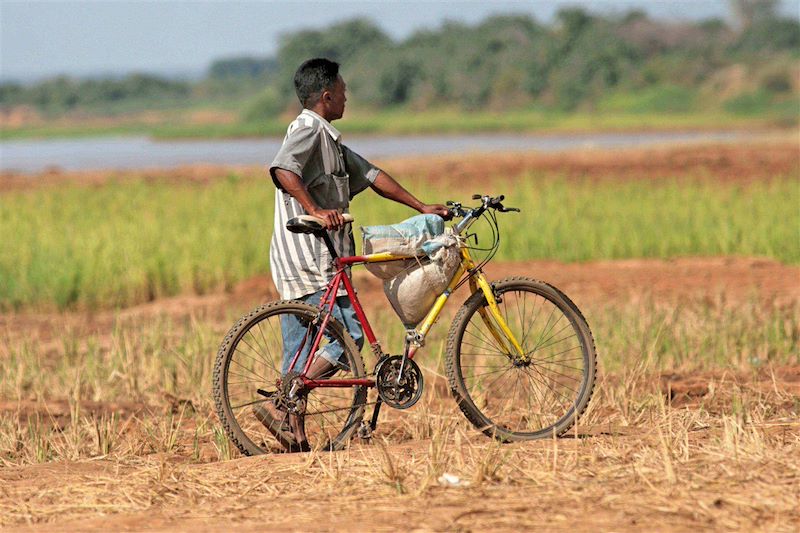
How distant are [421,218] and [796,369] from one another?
2.73 m

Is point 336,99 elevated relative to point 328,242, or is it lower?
elevated

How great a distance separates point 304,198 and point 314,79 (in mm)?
513

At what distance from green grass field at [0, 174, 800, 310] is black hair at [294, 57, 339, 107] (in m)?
5.94

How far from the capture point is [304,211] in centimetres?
523

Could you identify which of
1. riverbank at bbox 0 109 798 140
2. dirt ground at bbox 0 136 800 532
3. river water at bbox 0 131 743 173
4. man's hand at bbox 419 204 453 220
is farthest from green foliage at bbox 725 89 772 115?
man's hand at bbox 419 204 453 220

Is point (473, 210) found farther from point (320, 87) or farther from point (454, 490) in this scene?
point (454, 490)

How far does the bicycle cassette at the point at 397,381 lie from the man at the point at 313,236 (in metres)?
0.19

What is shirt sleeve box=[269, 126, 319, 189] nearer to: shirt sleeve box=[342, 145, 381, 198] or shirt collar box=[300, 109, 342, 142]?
shirt collar box=[300, 109, 342, 142]

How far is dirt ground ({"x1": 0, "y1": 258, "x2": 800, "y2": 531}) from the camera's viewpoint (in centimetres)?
404

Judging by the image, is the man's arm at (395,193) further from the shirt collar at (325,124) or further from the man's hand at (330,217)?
the man's hand at (330,217)

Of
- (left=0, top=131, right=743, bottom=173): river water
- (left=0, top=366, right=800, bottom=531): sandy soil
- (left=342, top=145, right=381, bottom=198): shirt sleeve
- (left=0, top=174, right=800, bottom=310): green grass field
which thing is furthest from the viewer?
(left=0, top=131, right=743, bottom=173): river water

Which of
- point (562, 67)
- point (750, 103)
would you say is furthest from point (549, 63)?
point (750, 103)

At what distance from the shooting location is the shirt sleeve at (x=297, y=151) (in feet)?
16.8

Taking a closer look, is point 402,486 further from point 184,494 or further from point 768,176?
point 768,176
